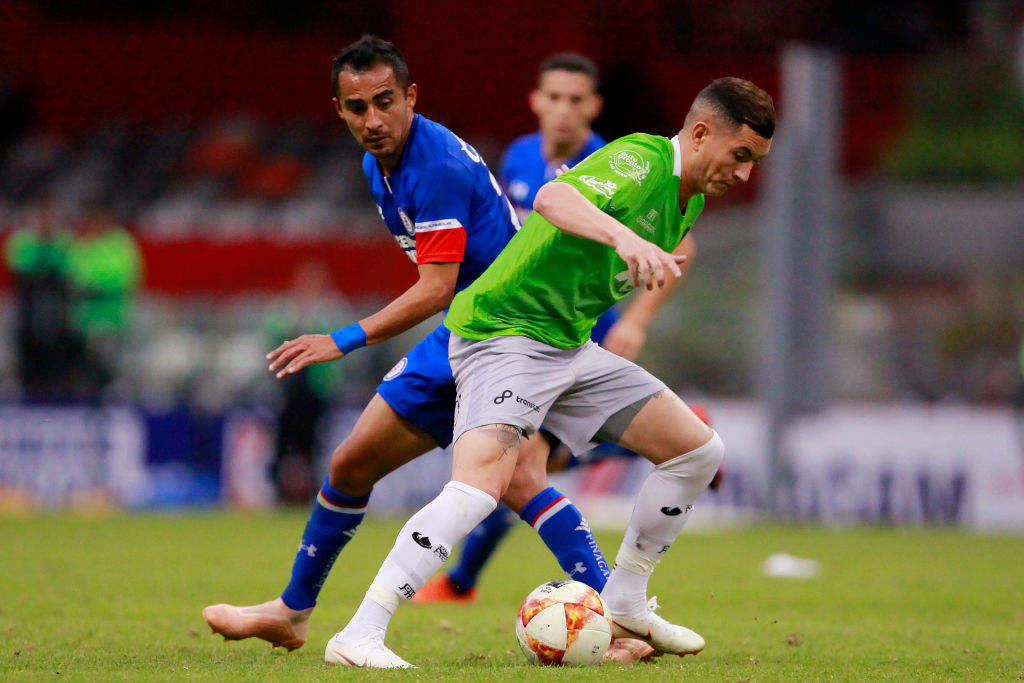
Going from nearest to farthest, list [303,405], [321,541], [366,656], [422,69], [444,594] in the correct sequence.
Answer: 1. [366,656]
2. [321,541]
3. [444,594]
4. [303,405]
5. [422,69]

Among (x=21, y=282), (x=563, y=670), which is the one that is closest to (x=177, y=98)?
(x=21, y=282)

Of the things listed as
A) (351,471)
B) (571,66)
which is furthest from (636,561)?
(571,66)

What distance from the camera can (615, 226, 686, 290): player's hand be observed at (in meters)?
4.18

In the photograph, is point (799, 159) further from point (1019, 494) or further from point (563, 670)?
point (563, 670)

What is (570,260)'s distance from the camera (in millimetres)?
4730

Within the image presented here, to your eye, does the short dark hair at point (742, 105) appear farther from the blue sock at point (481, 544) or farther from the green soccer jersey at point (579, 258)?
the blue sock at point (481, 544)

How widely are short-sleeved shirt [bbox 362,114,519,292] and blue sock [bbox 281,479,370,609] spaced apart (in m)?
0.92

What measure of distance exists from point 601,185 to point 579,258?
0.27 m

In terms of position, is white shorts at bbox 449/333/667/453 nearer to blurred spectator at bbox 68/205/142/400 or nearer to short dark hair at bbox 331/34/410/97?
short dark hair at bbox 331/34/410/97

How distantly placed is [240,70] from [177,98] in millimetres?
1139

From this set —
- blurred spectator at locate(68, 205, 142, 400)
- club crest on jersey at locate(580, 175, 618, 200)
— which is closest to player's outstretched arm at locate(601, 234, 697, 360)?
club crest on jersey at locate(580, 175, 618, 200)

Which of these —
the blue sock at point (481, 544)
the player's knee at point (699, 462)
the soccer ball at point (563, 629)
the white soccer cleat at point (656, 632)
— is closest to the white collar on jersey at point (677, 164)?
the player's knee at point (699, 462)

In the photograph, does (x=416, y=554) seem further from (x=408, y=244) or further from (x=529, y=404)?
(x=408, y=244)

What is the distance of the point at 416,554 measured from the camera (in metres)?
4.54
